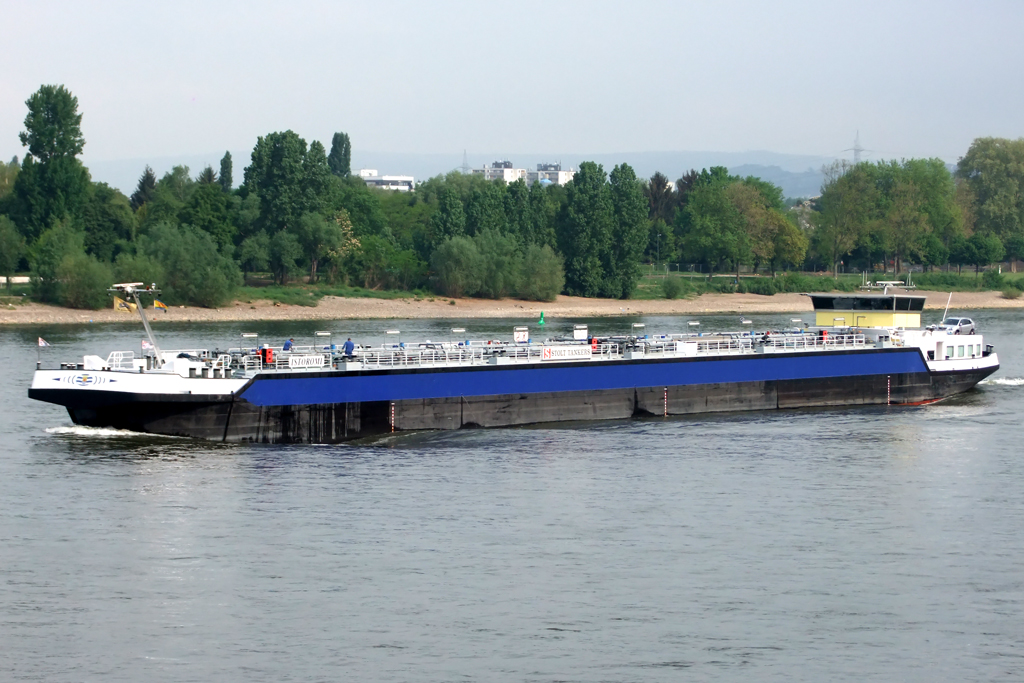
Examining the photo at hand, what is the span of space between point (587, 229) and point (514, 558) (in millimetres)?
96879

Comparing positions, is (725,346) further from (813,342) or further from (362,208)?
(362,208)

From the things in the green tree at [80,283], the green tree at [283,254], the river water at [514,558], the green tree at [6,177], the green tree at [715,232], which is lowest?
the river water at [514,558]

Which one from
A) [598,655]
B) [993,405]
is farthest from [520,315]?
[598,655]

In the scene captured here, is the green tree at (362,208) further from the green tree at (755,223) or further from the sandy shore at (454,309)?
the green tree at (755,223)

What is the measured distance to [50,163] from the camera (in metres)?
119

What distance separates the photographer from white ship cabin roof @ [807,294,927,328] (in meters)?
55.5

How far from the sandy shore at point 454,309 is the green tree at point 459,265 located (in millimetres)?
1577

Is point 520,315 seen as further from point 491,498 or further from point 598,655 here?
point 598,655

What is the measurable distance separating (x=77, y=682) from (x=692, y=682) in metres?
11.1

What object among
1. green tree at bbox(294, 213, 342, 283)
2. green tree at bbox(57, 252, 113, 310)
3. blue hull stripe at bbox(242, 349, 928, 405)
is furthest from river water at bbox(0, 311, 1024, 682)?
green tree at bbox(294, 213, 342, 283)

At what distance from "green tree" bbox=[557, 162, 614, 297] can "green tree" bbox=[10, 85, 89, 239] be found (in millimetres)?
50500

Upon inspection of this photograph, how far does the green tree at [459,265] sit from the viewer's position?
119m

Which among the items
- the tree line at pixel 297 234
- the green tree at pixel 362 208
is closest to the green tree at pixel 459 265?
the tree line at pixel 297 234

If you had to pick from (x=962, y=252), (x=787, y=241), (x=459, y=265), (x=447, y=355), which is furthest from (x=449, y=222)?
(x=447, y=355)
